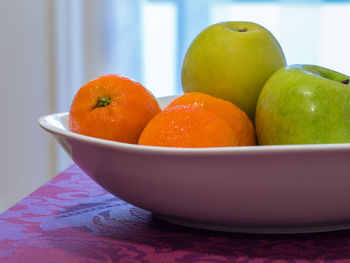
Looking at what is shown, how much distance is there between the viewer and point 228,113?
54 centimetres

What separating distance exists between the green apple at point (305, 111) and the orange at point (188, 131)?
8cm

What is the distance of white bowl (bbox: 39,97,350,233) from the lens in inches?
14.8

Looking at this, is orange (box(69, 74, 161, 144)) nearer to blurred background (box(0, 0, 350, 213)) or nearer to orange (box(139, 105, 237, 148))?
orange (box(139, 105, 237, 148))

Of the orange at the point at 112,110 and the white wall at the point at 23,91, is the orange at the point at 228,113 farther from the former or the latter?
the white wall at the point at 23,91

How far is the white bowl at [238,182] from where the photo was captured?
0.38m

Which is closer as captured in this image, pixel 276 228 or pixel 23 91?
pixel 276 228

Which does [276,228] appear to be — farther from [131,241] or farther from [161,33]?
[161,33]

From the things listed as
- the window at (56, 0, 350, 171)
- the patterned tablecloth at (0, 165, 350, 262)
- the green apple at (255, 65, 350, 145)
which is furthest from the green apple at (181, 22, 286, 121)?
the window at (56, 0, 350, 171)

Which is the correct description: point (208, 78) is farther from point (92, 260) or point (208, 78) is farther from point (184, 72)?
point (92, 260)

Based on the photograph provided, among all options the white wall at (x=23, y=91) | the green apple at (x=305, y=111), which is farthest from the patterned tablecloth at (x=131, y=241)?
the white wall at (x=23, y=91)

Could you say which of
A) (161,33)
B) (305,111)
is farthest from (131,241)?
(161,33)

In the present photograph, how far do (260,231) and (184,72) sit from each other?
0.33m

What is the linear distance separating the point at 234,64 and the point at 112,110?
21 cm

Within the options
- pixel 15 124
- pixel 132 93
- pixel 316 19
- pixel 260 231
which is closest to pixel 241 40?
pixel 132 93
